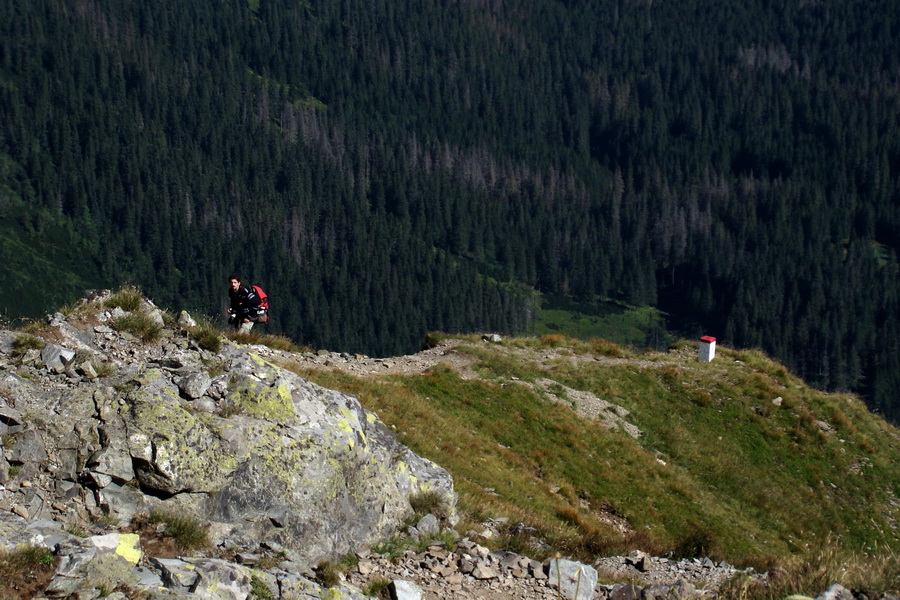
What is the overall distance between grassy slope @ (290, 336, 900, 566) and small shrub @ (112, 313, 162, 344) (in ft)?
28.7

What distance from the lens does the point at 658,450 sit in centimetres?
3941

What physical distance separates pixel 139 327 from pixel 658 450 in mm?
27340

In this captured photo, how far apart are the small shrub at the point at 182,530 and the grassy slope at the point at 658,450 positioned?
8258 mm

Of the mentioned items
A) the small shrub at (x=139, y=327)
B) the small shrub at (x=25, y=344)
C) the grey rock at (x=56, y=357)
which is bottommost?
Result: the small shrub at (x=139, y=327)

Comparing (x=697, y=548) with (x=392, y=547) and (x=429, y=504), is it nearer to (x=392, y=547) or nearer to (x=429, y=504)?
(x=429, y=504)

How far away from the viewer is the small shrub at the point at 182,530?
14.3 meters

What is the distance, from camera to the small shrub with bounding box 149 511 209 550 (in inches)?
564

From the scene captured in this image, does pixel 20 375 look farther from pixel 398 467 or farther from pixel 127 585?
pixel 398 467

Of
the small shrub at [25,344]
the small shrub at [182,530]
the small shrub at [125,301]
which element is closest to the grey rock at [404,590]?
the small shrub at [182,530]

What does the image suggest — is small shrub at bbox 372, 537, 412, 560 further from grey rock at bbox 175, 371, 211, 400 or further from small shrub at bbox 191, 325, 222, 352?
small shrub at bbox 191, 325, 222, 352

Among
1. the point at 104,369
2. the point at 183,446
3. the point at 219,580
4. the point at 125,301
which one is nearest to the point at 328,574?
the point at 219,580

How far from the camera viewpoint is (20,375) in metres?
15.6

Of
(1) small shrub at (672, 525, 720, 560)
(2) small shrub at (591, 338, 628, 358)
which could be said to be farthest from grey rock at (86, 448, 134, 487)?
(2) small shrub at (591, 338, 628, 358)

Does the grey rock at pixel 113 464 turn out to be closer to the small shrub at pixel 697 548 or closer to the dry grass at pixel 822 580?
the dry grass at pixel 822 580
